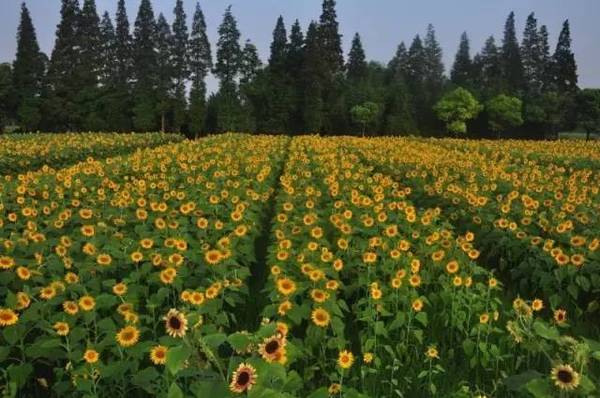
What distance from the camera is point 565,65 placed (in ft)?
226

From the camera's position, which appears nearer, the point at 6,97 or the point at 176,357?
the point at 176,357

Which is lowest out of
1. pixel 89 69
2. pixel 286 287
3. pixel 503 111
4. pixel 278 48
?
pixel 286 287

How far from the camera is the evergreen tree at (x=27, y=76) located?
56750 millimetres

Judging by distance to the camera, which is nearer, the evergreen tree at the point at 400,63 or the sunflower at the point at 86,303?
the sunflower at the point at 86,303

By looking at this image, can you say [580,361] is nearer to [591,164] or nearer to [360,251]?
[360,251]

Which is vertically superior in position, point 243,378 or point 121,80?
point 121,80

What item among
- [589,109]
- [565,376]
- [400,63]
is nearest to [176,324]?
[565,376]

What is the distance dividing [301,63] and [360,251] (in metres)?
64.0

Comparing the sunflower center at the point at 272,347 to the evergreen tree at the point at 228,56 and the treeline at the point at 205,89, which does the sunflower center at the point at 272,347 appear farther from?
the evergreen tree at the point at 228,56

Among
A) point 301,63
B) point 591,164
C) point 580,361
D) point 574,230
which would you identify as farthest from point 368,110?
point 580,361

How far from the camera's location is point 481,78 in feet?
280

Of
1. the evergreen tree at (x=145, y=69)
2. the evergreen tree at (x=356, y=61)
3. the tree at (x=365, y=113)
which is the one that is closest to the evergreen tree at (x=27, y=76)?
the evergreen tree at (x=145, y=69)

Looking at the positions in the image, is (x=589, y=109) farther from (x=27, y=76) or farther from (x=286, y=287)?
(x=286, y=287)

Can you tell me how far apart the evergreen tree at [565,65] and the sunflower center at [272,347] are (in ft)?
246
